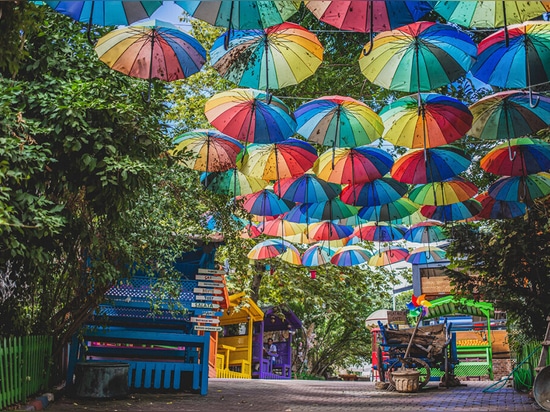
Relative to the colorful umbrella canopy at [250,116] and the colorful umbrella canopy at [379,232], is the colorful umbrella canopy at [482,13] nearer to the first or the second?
the colorful umbrella canopy at [250,116]

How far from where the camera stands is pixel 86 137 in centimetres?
664

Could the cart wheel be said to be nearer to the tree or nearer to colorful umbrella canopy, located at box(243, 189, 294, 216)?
colorful umbrella canopy, located at box(243, 189, 294, 216)

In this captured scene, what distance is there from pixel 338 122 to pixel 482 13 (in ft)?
9.85

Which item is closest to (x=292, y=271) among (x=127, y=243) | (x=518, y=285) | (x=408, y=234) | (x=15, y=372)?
(x=408, y=234)

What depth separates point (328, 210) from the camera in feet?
44.5

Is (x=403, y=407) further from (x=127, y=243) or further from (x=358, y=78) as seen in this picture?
(x=358, y=78)

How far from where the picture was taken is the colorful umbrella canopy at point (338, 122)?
944 centimetres

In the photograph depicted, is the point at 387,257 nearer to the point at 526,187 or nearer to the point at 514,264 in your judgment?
the point at 526,187

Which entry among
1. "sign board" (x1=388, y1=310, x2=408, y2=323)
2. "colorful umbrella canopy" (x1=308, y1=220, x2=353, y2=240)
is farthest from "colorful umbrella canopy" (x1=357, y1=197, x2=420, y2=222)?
"sign board" (x1=388, y1=310, x2=408, y2=323)

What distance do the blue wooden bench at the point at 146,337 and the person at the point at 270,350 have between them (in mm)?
14538

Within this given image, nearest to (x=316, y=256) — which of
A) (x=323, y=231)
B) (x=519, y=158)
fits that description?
(x=323, y=231)

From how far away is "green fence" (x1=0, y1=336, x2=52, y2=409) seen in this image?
6641mm

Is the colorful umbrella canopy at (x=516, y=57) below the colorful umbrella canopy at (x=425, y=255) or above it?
above

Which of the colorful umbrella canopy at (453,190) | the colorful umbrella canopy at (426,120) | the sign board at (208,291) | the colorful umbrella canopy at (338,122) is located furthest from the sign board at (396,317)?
the colorful umbrella canopy at (338,122)
